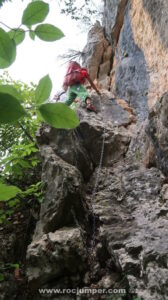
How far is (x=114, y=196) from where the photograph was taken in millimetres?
3766

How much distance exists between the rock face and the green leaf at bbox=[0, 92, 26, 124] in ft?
7.47

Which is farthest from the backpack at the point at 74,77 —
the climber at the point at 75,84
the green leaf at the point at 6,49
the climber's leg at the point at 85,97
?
the green leaf at the point at 6,49

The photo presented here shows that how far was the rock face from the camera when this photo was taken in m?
2.61

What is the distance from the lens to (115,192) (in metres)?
3.85

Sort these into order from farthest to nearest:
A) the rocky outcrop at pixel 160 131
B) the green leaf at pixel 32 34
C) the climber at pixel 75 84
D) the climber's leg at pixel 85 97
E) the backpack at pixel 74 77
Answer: the backpack at pixel 74 77 → the climber at pixel 75 84 → the climber's leg at pixel 85 97 → the rocky outcrop at pixel 160 131 → the green leaf at pixel 32 34

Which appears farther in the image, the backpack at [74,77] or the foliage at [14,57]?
the backpack at [74,77]

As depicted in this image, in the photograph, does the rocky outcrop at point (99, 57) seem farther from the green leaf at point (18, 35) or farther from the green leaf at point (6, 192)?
the green leaf at point (6, 192)

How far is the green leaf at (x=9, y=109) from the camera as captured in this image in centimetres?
52

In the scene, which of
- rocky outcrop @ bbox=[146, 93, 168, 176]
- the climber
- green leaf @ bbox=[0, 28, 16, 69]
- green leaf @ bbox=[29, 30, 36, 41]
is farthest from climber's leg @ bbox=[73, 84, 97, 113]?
green leaf @ bbox=[0, 28, 16, 69]

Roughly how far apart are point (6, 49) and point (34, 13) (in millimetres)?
135

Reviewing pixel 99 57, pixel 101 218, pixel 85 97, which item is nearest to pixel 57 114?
pixel 101 218

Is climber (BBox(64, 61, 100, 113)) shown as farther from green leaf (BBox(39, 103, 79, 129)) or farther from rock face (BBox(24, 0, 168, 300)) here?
green leaf (BBox(39, 103, 79, 129))

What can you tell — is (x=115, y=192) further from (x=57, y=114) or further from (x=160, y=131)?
(x=57, y=114)

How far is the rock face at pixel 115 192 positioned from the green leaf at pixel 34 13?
2.34m
